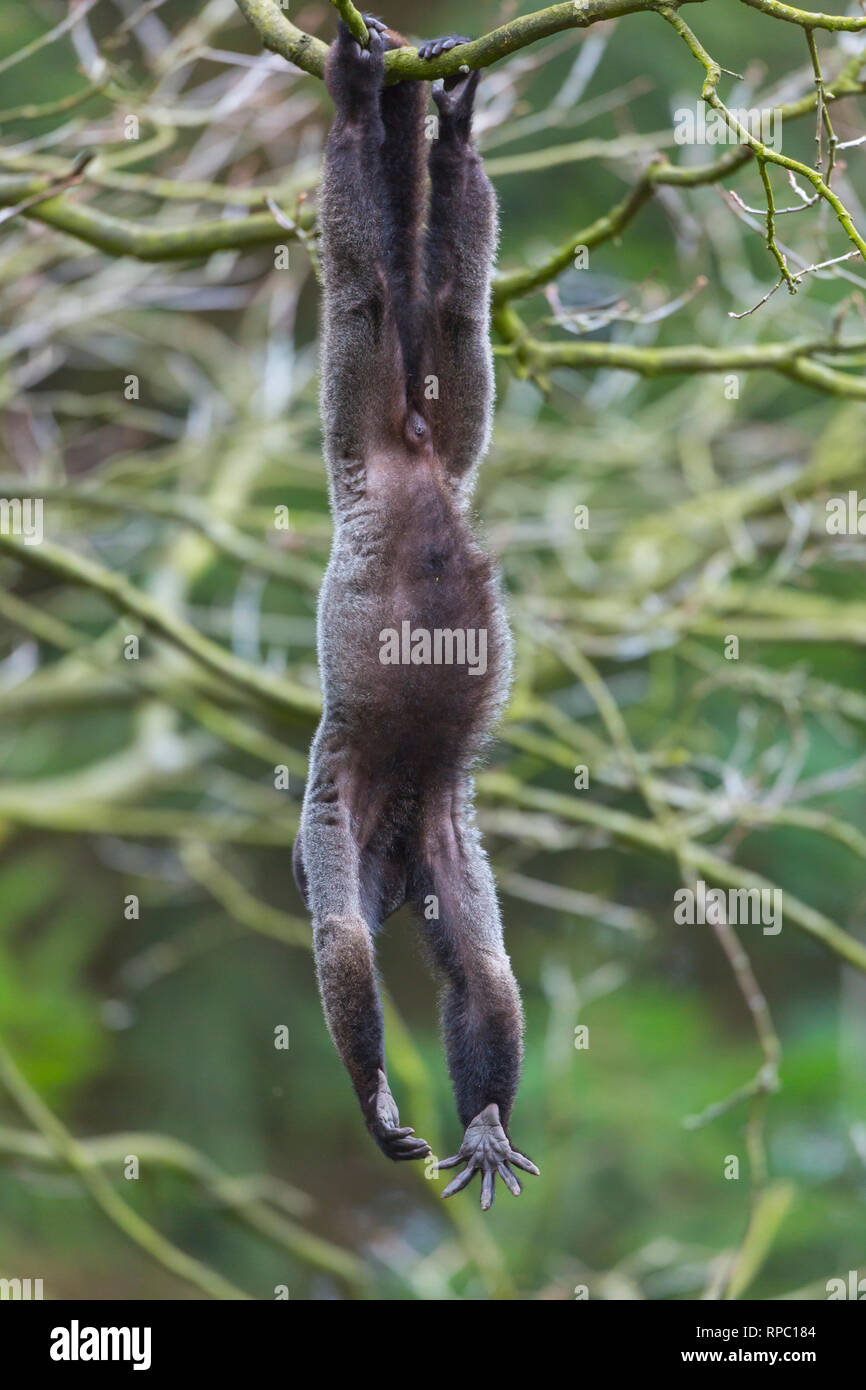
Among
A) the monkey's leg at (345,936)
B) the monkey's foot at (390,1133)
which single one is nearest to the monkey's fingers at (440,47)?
the monkey's leg at (345,936)

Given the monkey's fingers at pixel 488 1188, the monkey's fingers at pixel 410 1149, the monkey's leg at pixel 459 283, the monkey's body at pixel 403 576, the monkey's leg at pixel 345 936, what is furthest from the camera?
the monkey's leg at pixel 459 283

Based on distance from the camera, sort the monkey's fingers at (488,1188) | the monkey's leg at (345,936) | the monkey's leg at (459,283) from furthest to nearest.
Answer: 1. the monkey's leg at (459,283)
2. the monkey's leg at (345,936)
3. the monkey's fingers at (488,1188)

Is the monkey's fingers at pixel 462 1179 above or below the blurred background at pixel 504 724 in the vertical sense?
below

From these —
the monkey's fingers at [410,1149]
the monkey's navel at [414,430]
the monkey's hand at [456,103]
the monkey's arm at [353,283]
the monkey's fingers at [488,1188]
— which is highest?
the monkey's hand at [456,103]

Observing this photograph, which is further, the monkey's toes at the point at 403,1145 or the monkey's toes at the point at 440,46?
the monkey's toes at the point at 403,1145

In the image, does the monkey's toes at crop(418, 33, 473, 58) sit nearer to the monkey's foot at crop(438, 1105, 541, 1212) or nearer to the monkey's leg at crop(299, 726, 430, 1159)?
the monkey's leg at crop(299, 726, 430, 1159)

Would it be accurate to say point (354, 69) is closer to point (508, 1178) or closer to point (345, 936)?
point (345, 936)

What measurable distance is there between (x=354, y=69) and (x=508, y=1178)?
9.19ft

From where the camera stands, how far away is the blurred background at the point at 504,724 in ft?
22.6

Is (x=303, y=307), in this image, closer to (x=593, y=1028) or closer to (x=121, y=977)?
(x=121, y=977)

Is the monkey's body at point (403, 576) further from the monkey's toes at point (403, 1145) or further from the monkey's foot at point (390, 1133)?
the monkey's toes at point (403, 1145)

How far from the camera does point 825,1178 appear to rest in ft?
34.9

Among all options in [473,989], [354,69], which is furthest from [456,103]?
[473,989]

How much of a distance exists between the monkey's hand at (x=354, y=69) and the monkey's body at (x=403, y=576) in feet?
0.20
